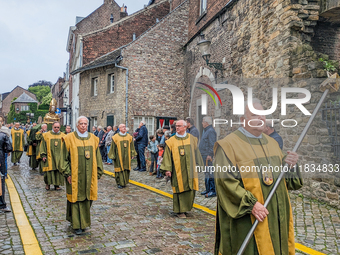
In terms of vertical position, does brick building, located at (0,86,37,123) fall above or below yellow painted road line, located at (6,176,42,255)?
above

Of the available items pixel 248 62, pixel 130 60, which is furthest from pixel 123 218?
pixel 130 60

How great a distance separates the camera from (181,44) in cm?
1975

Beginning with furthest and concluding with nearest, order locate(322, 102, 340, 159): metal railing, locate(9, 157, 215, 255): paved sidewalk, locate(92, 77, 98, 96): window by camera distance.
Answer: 1. locate(92, 77, 98, 96): window
2. locate(322, 102, 340, 159): metal railing
3. locate(9, 157, 215, 255): paved sidewalk

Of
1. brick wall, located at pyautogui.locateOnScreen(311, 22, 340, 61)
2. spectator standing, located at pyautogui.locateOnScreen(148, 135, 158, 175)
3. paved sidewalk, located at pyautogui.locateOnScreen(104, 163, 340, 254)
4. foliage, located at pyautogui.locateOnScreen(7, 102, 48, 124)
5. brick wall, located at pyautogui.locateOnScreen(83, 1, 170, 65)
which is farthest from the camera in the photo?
foliage, located at pyautogui.locateOnScreen(7, 102, 48, 124)

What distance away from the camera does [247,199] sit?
2.81m

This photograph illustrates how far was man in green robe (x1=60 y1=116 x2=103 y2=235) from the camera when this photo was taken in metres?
5.27

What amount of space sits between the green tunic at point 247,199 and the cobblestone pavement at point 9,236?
9.70 ft

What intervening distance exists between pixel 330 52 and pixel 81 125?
6974 millimetres

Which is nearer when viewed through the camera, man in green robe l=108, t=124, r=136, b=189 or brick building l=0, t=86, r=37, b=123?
man in green robe l=108, t=124, r=136, b=189

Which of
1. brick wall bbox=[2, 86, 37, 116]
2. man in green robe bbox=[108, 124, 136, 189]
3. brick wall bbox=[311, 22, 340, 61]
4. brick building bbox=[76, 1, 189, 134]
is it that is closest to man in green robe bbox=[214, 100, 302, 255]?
man in green robe bbox=[108, 124, 136, 189]

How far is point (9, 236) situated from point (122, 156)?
4853mm

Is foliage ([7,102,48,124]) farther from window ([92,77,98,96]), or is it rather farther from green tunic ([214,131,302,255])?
green tunic ([214,131,302,255])

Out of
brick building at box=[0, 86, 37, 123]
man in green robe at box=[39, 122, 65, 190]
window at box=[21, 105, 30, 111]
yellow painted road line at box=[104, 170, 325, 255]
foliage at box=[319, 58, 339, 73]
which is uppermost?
brick building at box=[0, 86, 37, 123]

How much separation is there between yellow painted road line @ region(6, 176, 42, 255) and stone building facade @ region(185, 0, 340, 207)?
5482 mm
